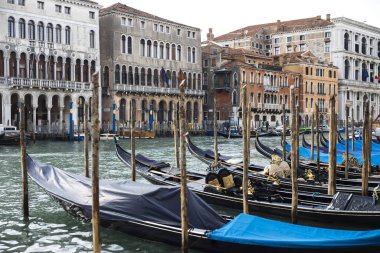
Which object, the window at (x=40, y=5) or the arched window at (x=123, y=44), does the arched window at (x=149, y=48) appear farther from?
the window at (x=40, y=5)

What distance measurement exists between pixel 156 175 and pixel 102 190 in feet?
8.26

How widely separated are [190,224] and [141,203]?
55cm

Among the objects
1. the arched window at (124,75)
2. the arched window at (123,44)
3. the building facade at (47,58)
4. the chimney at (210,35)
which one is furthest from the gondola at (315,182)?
the chimney at (210,35)

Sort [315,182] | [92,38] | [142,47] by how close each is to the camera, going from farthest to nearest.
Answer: [142,47]
[92,38]
[315,182]

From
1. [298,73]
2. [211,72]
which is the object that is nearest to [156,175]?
[211,72]

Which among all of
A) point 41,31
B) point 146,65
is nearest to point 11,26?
point 41,31

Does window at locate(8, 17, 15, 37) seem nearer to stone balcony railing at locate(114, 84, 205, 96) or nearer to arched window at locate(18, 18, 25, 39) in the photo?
arched window at locate(18, 18, 25, 39)

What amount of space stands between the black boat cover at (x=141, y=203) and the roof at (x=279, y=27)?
3224cm

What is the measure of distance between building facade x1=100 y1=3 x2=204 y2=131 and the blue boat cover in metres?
19.4

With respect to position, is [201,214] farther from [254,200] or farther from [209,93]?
[209,93]

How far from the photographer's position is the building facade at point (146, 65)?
2400cm

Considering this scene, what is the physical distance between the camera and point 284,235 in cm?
407

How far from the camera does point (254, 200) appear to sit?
5.98 metres

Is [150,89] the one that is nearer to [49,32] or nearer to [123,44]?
[123,44]
